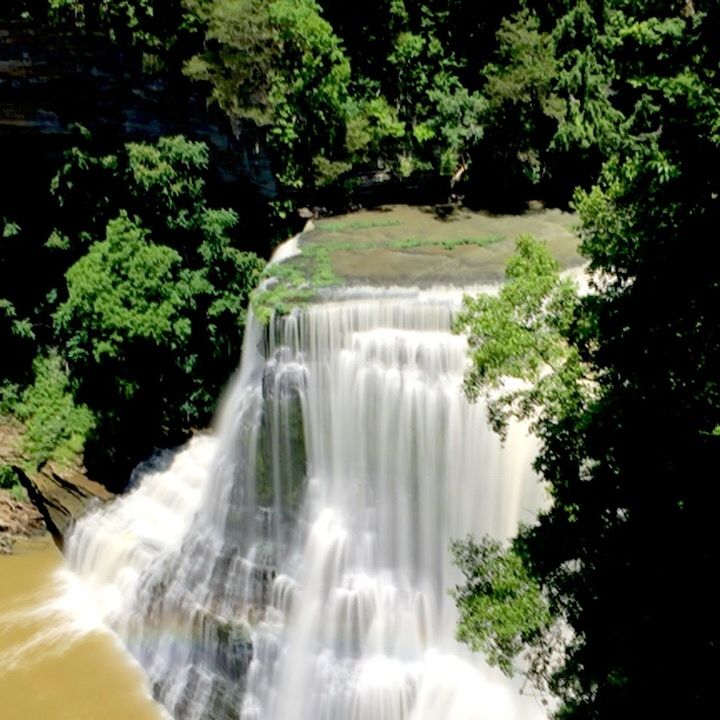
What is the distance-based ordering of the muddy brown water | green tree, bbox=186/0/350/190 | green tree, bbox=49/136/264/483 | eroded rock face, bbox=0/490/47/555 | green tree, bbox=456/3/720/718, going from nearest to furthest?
green tree, bbox=456/3/720/718, the muddy brown water, green tree, bbox=49/136/264/483, green tree, bbox=186/0/350/190, eroded rock face, bbox=0/490/47/555

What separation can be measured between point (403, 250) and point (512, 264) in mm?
7892

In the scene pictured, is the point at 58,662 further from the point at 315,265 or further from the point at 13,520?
the point at 315,265

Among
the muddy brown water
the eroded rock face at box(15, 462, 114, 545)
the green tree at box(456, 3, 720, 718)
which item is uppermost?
the green tree at box(456, 3, 720, 718)

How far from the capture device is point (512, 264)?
27.7ft

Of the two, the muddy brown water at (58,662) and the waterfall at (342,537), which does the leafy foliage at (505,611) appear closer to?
the waterfall at (342,537)

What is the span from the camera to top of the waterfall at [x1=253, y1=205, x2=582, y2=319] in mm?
14086

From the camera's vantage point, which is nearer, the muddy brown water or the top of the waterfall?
the muddy brown water

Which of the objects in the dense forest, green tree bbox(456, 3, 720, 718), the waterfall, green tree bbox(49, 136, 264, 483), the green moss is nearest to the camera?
green tree bbox(456, 3, 720, 718)

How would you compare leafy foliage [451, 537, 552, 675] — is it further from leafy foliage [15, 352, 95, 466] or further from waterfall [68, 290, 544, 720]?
leafy foliage [15, 352, 95, 466]

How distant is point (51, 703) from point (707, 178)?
11893 mm

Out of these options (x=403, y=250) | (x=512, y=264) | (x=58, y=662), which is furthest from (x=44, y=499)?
(x=512, y=264)

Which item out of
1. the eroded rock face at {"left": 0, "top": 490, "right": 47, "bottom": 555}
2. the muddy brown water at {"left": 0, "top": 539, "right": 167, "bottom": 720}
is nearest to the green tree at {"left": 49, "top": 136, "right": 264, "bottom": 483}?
the eroded rock face at {"left": 0, "top": 490, "right": 47, "bottom": 555}

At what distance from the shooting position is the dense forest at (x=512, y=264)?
6.40 m

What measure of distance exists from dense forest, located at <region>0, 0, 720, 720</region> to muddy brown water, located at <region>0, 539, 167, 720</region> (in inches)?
106
